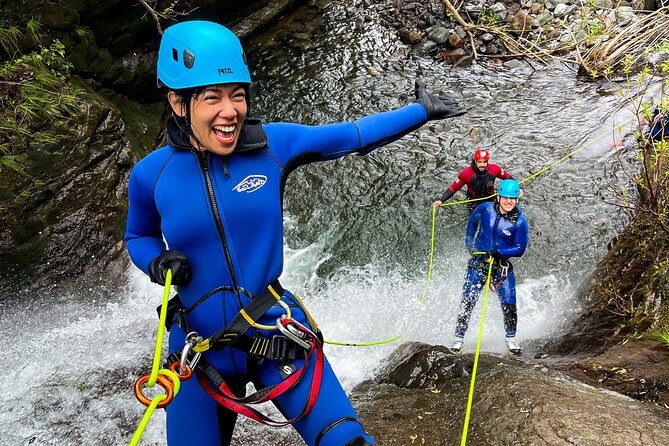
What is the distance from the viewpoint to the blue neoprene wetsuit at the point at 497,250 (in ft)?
16.4

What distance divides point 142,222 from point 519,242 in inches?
142

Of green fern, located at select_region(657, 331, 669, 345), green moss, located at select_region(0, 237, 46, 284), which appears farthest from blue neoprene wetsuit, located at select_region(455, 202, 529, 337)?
green moss, located at select_region(0, 237, 46, 284)

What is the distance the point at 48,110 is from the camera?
6234 mm

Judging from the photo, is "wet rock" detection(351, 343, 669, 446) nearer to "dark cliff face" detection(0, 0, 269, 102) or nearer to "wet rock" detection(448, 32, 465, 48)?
"dark cliff face" detection(0, 0, 269, 102)

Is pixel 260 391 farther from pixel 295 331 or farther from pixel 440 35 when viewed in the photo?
pixel 440 35

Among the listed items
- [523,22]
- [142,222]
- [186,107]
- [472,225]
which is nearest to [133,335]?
[142,222]

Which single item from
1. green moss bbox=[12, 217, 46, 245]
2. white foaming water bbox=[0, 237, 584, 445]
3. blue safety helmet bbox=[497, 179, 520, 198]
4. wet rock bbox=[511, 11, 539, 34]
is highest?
wet rock bbox=[511, 11, 539, 34]

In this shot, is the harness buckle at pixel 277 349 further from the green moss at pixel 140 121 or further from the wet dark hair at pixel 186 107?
the green moss at pixel 140 121

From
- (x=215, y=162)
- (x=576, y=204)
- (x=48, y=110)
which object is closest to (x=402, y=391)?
(x=215, y=162)

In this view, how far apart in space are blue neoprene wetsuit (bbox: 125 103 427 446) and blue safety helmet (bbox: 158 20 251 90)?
250mm

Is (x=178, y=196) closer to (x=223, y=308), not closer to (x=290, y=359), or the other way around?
(x=223, y=308)

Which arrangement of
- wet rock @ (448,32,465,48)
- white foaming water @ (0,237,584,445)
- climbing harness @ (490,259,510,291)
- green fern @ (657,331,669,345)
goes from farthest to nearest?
wet rock @ (448,32,465,48) → climbing harness @ (490,259,510,291) → white foaming water @ (0,237,584,445) → green fern @ (657,331,669,345)

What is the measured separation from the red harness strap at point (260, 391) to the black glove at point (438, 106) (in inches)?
46.7

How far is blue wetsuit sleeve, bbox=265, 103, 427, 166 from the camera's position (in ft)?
8.00
